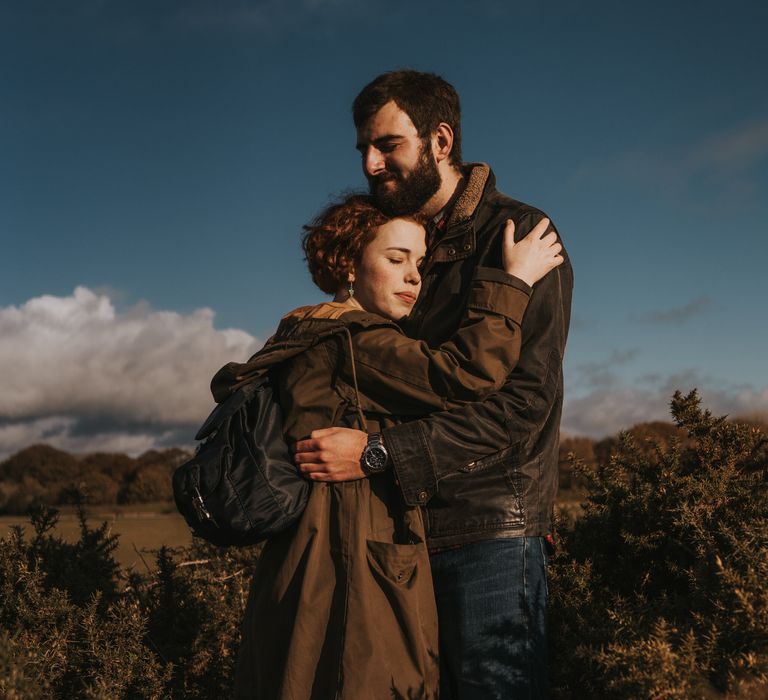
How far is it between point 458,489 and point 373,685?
2.52ft

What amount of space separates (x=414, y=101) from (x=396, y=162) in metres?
0.38

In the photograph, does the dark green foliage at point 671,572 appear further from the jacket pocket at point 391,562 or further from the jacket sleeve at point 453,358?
the jacket sleeve at point 453,358

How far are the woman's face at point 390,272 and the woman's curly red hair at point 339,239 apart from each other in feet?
0.14

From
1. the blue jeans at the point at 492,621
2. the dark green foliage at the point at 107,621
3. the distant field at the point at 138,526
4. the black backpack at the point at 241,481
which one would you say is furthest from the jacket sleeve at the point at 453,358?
the distant field at the point at 138,526

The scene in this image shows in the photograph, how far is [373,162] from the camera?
12.2 feet

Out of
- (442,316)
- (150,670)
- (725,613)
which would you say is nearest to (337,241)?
(442,316)

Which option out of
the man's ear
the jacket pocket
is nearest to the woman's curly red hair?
the man's ear

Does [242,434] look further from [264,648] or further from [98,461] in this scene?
[98,461]

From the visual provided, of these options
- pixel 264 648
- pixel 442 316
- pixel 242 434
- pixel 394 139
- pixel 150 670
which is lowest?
pixel 150 670

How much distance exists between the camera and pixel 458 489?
3.04 m

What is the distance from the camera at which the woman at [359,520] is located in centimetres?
279

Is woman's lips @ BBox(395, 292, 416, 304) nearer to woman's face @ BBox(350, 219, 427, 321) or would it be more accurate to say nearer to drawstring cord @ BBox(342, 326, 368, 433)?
woman's face @ BBox(350, 219, 427, 321)

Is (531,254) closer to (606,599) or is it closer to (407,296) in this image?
(407,296)

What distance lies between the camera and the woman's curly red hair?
3.46 m
